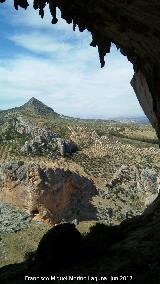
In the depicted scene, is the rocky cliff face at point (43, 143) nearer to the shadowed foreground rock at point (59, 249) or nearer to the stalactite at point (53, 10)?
the stalactite at point (53, 10)

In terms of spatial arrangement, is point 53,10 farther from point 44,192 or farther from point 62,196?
point 62,196

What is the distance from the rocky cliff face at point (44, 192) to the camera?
9538cm

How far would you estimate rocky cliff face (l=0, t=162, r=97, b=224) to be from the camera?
313 ft

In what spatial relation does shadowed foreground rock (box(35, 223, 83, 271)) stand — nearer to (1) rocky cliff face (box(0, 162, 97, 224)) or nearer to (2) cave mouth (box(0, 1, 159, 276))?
(2) cave mouth (box(0, 1, 159, 276))

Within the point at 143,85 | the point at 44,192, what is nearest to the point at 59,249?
the point at 143,85

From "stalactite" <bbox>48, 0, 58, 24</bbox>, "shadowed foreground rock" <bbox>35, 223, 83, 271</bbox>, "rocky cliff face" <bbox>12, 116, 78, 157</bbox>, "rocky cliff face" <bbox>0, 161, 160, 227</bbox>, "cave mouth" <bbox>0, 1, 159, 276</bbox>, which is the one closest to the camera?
"shadowed foreground rock" <bbox>35, 223, 83, 271</bbox>

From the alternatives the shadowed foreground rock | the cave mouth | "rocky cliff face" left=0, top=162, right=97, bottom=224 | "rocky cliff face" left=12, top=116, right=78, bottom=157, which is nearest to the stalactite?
the cave mouth

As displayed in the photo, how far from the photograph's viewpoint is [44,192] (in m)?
96.1

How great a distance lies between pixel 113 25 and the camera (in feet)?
73.4

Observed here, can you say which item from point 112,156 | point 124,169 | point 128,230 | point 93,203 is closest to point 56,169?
point 93,203

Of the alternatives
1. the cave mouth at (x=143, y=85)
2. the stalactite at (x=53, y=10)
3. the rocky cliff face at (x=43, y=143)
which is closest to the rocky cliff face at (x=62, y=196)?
the rocky cliff face at (x=43, y=143)

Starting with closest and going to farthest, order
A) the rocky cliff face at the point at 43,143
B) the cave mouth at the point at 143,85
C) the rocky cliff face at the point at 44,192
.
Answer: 1. the cave mouth at the point at 143,85
2. the rocky cliff face at the point at 44,192
3. the rocky cliff face at the point at 43,143

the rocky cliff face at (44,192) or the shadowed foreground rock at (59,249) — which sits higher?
the shadowed foreground rock at (59,249)

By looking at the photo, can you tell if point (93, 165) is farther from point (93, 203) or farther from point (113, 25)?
point (113, 25)
